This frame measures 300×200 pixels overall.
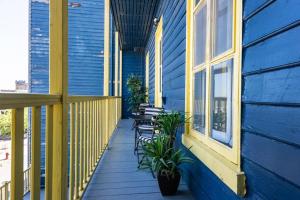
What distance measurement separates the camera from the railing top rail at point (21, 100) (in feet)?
2.76

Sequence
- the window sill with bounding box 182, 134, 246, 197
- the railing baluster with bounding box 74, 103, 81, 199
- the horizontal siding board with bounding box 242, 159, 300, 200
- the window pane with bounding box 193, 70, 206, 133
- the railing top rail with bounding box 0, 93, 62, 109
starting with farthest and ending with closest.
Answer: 1. the window pane with bounding box 193, 70, 206, 133
2. the railing baluster with bounding box 74, 103, 81, 199
3. the window sill with bounding box 182, 134, 246, 197
4. the horizontal siding board with bounding box 242, 159, 300, 200
5. the railing top rail with bounding box 0, 93, 62, 109

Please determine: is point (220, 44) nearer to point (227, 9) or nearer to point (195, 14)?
point (227, 9)

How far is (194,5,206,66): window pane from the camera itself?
221 centimetres

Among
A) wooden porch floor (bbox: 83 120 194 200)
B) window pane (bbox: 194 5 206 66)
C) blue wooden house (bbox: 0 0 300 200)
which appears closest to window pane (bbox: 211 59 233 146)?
blue wooden house (bbox: 0 0 300 200)

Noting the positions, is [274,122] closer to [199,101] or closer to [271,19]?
[271,19]

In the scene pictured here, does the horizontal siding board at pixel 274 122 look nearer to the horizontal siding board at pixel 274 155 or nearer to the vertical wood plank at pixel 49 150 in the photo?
the horizontal siding board at pixel 274 155

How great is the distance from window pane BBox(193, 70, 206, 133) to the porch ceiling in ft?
12.6

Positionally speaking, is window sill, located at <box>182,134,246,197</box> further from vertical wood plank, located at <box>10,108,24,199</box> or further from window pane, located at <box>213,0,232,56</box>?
vertical wood plank, located at <box>10,108,24,199</box>

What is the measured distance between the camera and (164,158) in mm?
2393

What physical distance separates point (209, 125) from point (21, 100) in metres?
1.39

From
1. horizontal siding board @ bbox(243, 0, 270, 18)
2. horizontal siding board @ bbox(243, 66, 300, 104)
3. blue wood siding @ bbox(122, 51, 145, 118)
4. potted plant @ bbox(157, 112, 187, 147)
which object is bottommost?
potted plant @ bbox(157, 112, 187, 147)

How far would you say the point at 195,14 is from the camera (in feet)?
8.09

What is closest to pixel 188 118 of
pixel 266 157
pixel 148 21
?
pixel 266 157

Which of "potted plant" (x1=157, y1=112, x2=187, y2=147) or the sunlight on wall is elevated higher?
the sunlight on wall
